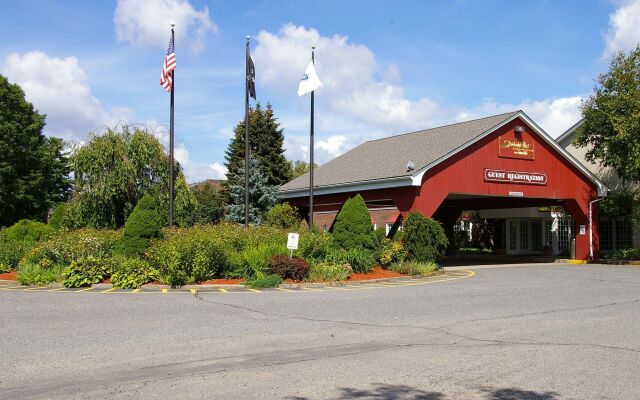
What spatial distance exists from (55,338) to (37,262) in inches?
436

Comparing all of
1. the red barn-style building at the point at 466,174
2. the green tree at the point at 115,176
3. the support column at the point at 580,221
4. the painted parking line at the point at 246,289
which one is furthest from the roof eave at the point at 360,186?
the support column at the point at 580,221

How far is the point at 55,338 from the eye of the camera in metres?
9.15

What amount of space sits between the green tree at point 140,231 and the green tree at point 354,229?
6271 millimetres

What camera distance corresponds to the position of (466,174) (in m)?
26.1

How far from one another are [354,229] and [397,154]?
27.9 feet

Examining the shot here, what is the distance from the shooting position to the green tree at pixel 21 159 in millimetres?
44938

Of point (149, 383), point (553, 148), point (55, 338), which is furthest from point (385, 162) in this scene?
point (149, 383)

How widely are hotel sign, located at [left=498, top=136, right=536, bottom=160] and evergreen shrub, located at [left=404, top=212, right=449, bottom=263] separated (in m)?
6.67

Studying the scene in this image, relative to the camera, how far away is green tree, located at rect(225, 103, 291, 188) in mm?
46594

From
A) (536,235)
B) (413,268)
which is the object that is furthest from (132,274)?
(536,235)

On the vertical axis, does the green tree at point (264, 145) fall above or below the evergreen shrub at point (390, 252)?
above

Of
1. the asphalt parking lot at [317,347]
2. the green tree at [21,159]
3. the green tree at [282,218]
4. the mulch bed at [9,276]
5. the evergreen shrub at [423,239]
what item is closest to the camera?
the asphalt parking lot at [317,347]

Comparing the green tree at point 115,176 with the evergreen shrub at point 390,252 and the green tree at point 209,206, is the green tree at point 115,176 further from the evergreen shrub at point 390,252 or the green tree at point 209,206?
the green tree at point 209,206

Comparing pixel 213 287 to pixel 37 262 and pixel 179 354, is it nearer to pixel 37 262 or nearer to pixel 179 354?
pixel 37 262
